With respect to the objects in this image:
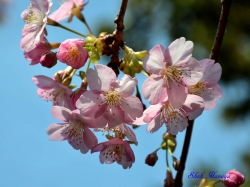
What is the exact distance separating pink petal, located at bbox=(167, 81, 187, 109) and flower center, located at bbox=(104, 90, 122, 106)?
13cm

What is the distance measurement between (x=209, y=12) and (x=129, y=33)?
4.84 ft

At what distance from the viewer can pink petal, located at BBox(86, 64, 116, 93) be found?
1.04 metres

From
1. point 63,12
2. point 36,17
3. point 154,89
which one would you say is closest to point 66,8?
point 63,12

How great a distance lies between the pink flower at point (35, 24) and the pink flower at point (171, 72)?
1.09ft

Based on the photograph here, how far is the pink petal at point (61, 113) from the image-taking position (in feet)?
3.62

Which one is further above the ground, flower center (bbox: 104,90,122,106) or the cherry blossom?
flower center (bbox: 104,90,122,106)

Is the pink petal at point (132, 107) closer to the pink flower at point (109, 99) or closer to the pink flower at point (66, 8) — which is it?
the pink flower at point (109, 99)

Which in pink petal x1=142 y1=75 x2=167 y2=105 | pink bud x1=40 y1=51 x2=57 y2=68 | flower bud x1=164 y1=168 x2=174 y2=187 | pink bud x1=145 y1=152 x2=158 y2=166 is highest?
pink bud x1=40 y1=51 x2=57 y2=68

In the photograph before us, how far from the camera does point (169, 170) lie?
1.29 m

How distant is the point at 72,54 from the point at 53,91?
0.16 metres

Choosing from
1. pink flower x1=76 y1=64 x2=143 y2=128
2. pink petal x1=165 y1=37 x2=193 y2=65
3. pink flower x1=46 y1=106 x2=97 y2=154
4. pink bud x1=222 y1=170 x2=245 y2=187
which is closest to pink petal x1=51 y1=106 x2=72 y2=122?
pink flower x1=46 y1=106 x2=97 y2=154

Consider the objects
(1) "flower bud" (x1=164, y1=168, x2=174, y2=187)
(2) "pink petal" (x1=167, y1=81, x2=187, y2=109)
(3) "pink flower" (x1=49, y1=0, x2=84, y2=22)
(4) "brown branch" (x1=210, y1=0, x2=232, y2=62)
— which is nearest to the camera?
(2) "pink petal" (x1=167, y1=81, x2=187, y2=109)

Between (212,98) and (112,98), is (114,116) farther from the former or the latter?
(212,98)

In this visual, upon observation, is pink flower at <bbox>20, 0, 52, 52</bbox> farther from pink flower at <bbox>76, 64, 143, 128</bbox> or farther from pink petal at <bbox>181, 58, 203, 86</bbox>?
pink petal at <bbox>181, 58, 203, 86</bbox>
